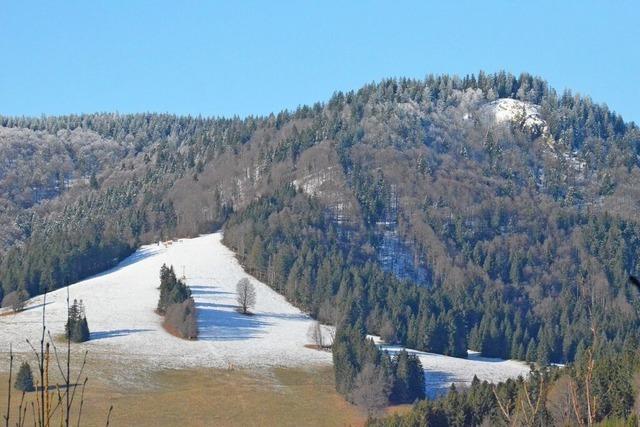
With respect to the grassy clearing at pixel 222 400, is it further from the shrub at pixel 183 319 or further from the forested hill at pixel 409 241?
the forested hill at pixel 409 241

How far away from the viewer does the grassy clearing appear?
75875 millimetres

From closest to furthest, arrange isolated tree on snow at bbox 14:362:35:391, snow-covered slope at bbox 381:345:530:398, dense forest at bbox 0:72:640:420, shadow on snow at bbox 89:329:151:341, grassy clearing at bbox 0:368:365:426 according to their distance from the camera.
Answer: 1. grassy clearing at bbox 0:368:365:426
2. isolated tree on snow at bbox 14:362:35:391
3. snow-covered slope at bbox 381:345:530:398
4. shadow on snow at bbox 89:329:151:341
5. dense forest at bbox 0:72:640:420

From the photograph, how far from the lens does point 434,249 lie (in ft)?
523

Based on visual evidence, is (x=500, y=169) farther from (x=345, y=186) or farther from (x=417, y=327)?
(x=417, y=327)

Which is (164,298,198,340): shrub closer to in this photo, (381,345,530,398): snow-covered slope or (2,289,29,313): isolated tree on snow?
(2,289,29,313): isolated tree on snow

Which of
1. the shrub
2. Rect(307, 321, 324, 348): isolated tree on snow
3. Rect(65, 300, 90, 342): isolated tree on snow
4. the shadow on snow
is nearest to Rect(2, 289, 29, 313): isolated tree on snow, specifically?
the shadow on snow

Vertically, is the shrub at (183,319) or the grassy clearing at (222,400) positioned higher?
the shrub at (183,319)

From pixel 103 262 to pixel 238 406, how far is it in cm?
6239

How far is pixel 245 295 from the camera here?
4621 inches

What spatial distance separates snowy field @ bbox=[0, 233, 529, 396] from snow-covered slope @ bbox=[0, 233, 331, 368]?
88 mm

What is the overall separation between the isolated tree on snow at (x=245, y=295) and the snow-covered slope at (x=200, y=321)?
1070 mm

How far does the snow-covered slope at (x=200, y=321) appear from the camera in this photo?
96.8 meters

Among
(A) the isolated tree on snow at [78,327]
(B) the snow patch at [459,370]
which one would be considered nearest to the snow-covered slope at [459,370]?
(B) the snow patch at [459,370]

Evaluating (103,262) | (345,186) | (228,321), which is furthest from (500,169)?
(228,321)
